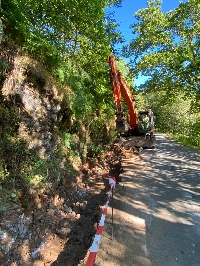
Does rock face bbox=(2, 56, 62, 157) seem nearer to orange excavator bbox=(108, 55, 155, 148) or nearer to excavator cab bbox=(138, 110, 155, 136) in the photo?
orange excavator bbox=(108, 55, 155, 148)

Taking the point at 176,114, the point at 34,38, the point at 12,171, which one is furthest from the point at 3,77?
the point at 176,114

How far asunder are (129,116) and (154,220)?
562 centimetres

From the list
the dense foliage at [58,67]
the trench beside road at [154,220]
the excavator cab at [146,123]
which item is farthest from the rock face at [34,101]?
the excavator cab at [146,123]

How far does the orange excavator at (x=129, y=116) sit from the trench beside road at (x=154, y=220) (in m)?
1.41

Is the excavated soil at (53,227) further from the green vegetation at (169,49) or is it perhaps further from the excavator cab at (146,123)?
the green vegetation at (169,49)

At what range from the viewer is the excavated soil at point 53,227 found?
13.5 ft

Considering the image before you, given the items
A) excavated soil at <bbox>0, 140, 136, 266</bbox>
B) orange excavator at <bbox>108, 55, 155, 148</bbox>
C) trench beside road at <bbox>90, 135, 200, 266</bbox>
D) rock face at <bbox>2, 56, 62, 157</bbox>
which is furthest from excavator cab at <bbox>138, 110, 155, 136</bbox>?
rock face at <bbox>2, 56, 62, 157</bbox>

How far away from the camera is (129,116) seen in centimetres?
991

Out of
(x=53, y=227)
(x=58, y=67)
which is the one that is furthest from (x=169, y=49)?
(x=53, y=227)

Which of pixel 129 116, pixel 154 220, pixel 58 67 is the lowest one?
pixel 154 220

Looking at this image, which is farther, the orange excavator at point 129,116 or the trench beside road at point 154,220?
the orange excavator at point 129,116

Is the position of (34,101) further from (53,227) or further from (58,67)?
(53,227)

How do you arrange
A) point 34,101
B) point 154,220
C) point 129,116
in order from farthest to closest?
point 129,116
point 34,101
point 154,220

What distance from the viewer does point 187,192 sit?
6.53m
